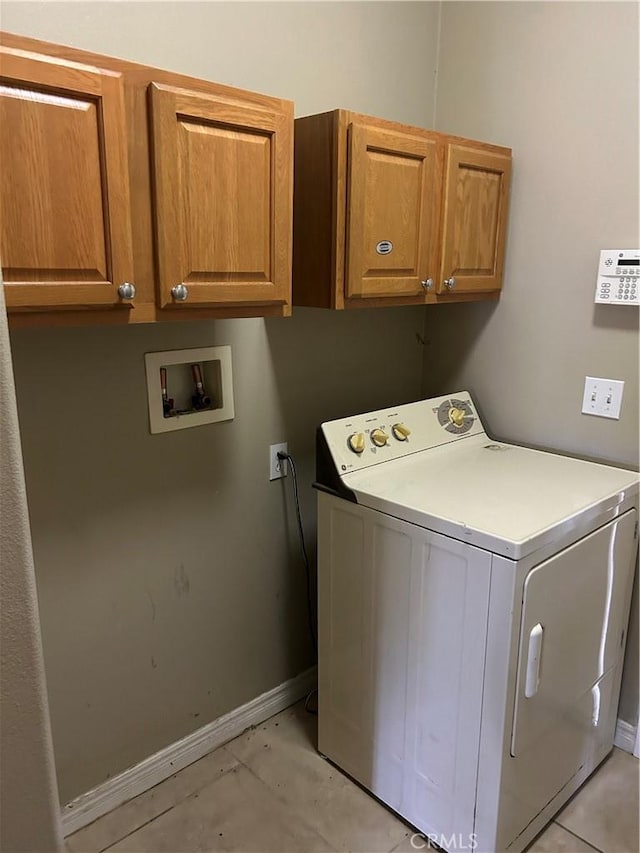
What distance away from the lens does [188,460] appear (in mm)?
1844

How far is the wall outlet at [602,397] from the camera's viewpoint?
1958mm

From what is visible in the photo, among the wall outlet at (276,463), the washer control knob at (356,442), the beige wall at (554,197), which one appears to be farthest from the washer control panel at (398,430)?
the wall outlet at (276,463)

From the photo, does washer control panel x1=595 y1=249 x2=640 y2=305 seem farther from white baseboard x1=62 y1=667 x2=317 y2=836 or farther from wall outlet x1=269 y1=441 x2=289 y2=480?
white baseboard x1=62 y1=667 x2=317 y2=836

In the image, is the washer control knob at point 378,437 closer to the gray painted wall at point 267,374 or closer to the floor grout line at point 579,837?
the gray painted wall at point 267,374

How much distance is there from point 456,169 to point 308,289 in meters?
0.57

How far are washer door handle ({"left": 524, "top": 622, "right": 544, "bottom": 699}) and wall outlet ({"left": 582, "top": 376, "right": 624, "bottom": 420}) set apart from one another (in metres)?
0.78

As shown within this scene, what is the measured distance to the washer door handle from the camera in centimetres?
152

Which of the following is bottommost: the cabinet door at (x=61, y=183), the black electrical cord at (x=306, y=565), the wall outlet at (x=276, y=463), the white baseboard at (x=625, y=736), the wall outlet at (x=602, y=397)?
the white baseboard at (x=625, y=736)

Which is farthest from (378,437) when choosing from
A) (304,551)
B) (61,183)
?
(61,183)

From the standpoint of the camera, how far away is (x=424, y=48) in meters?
2.18

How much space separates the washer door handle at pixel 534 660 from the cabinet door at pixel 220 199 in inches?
39.3

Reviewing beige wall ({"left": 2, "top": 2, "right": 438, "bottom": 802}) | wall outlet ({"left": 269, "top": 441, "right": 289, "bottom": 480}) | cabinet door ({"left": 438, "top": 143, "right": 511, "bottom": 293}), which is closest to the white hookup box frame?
beige wall ({"left": 2, "top": 2, "right": 438, "bottom": 802})

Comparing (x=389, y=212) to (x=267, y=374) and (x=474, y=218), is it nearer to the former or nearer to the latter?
(x=474, y=218)

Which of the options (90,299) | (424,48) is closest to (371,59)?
(424,48)
